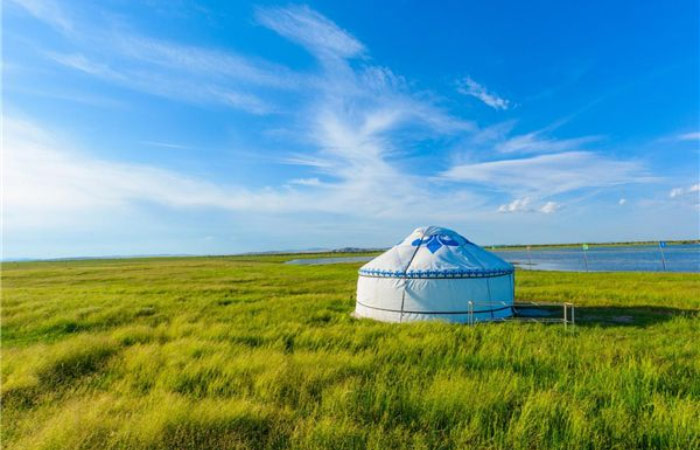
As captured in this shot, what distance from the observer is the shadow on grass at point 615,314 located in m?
10.5

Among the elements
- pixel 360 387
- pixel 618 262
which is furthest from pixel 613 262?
pixel 360 387

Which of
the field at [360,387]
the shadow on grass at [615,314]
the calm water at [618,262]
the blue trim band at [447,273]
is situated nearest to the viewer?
the field at [360,387]

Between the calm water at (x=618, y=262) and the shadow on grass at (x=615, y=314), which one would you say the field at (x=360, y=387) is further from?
the calm water at (x=618, y=262)

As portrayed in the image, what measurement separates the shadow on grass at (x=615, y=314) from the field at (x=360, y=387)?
23 cm

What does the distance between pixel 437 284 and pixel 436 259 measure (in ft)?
2.98

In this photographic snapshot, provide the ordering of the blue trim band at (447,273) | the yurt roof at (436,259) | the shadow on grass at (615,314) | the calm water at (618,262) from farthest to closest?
the calm water at (618,262), the yurt roof at (436,259), the blue trim band at (447,273), the shadow on grass at (615,314)

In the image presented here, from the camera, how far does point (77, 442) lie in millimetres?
3965

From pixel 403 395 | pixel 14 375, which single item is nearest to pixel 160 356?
pixel 14 375

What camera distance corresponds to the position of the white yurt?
35.9ft

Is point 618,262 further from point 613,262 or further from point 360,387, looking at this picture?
point 360,387

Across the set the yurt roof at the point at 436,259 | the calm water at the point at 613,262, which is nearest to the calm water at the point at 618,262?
the calm water at the point at 613,262

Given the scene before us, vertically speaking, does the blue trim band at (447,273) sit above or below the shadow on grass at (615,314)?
above

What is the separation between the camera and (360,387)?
545cm

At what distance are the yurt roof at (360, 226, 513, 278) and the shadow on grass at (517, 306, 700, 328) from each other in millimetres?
2008
